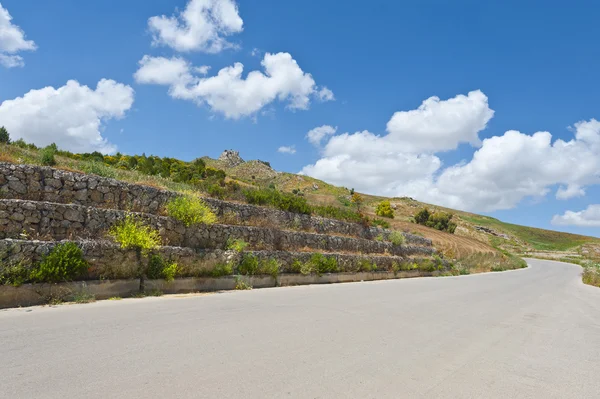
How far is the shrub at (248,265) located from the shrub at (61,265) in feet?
17.7

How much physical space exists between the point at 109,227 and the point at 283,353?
755 cm

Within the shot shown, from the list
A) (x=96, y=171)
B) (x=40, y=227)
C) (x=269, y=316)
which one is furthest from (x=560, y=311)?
(x=96, y=171)

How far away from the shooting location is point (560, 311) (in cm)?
1100

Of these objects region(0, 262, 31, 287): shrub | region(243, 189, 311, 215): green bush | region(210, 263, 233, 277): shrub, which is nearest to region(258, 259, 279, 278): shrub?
region(210, 263, 233, 277): shrub

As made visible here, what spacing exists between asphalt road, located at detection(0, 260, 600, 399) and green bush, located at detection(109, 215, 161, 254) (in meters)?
1.85

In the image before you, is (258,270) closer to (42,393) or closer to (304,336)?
(304,336)

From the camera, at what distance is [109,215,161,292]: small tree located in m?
10.2

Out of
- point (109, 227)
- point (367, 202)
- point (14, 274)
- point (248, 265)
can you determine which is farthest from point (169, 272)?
point (367, 202)

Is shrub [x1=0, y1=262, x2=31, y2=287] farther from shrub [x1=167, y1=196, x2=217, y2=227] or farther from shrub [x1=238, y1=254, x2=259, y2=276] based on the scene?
shrub [x1=238, y1=254, x2=259, y2=276]

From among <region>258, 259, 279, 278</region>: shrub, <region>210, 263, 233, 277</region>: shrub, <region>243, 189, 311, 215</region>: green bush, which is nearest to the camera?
<region>210, 263, 233, 277</region>: shrub

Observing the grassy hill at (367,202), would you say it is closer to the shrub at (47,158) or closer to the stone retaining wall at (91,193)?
the shrub at (47,158)

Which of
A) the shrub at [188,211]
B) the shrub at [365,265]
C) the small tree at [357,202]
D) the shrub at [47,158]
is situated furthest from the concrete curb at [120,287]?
the small tree at [357,202]

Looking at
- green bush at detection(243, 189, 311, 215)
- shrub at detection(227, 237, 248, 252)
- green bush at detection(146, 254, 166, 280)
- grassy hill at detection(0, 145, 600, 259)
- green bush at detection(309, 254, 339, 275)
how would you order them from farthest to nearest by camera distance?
1. green bush at detection(243, 189, 311, 215)
2. green bush at detection(309, 254, 339, 275)
3. grassy hill at detection(0, 145, 600, 259)
4. shrub at detection(227, 237, 248, 252)
5. green bush at detection(146, 254, 166, 280)

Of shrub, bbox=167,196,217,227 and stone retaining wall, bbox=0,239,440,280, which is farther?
shrub, bbox=167,196,217,227
